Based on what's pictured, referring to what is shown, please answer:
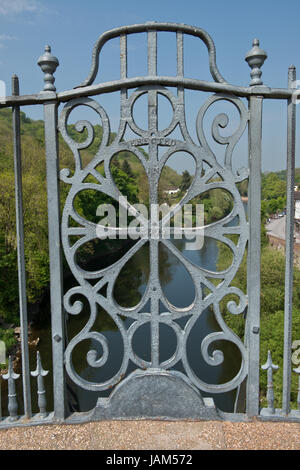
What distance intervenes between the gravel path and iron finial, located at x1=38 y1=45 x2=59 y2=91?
2638mm

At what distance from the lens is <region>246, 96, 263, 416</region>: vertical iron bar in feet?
9.33

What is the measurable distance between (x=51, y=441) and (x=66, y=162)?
2260 cm

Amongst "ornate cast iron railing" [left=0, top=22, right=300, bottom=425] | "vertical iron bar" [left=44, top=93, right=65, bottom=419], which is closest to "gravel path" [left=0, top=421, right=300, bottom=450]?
"ornate cast iron railing" [left=0, top=22, right=300, bottom=425]

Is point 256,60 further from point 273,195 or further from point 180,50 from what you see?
point 273,195

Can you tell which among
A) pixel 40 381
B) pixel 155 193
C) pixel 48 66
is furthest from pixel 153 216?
pixel 40 381

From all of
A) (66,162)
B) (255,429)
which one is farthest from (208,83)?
(66,162)

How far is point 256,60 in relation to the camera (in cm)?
280

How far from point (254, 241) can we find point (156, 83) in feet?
4.60

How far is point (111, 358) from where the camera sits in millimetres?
13336

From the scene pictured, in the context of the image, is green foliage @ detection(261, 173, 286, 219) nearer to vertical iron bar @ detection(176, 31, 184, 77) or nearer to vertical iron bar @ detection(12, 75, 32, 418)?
vertical iron bar @ detection(176, 31, 184, 77)

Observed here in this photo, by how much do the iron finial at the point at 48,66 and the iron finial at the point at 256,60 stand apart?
146 cm

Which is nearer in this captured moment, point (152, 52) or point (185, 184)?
point (152, 52)

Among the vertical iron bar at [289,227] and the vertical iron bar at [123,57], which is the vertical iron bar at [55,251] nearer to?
the vertical iron bar at [123,57]
